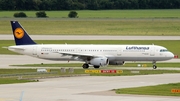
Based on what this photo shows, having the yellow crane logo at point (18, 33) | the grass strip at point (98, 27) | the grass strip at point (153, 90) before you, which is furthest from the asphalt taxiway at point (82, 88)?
the grass strip at point (98, 27)

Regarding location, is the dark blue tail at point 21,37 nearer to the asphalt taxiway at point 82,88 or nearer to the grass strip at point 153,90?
the asphalt taxiway at point 82,88

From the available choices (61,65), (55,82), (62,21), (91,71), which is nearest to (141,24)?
(62,21)

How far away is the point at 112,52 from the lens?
73.3 meters

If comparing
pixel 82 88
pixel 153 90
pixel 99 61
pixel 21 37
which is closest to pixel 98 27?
pixel 21 37

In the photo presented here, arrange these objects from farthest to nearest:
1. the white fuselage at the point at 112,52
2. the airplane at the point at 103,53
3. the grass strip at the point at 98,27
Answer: the grass strip at the point at 98,27, the white fuselage at the point at 112,52, the airplane at the point at 103,53

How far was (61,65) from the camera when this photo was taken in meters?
77.1

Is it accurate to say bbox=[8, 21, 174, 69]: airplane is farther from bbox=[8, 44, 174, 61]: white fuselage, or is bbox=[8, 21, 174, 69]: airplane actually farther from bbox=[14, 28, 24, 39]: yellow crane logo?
bbox=[14, 28, 24, 39]: yellow crane logo

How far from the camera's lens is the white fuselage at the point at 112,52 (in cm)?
7294

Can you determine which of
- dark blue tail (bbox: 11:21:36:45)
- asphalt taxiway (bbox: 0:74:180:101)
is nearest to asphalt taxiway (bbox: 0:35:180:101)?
asphalt taxiway (bbox: 0:74:180:101)

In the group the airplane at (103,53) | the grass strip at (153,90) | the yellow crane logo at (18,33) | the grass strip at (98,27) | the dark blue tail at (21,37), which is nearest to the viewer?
the grass strip at (153,90)

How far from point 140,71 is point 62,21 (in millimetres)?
100538

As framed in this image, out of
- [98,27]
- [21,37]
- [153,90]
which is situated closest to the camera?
[153,90]

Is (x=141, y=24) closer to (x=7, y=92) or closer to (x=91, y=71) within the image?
(x=91, y=71)

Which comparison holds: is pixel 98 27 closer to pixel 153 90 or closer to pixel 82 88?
pixel 82 88
